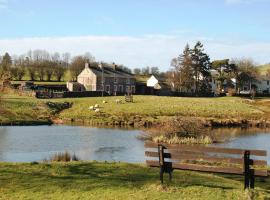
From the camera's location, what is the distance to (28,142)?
4006cm

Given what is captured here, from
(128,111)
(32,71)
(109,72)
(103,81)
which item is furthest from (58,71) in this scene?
(128,111)

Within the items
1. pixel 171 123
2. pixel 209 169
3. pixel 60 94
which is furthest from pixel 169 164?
pixel 60 94

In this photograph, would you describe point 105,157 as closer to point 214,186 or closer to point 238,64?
point 214,186

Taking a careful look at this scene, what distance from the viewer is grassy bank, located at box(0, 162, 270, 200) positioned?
14.7 m

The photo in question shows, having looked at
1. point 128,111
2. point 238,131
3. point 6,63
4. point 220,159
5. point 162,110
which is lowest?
point 238,131

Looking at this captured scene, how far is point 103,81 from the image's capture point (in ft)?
385

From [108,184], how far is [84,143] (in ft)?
82.0

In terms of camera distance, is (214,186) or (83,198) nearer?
(83,198)

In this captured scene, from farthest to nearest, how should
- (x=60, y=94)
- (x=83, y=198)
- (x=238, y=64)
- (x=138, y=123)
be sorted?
(x=238, y=64)
(x=60, y=94)
(x=138, y=123)
(x=83, y=198)

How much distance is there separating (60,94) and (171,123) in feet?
172

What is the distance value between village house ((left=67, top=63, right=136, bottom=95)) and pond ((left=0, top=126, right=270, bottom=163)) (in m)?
60.9

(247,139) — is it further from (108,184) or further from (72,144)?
(108,184)

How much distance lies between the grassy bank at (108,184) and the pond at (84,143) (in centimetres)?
1021

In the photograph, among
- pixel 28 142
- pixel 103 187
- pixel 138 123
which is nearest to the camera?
pixel 103 187
